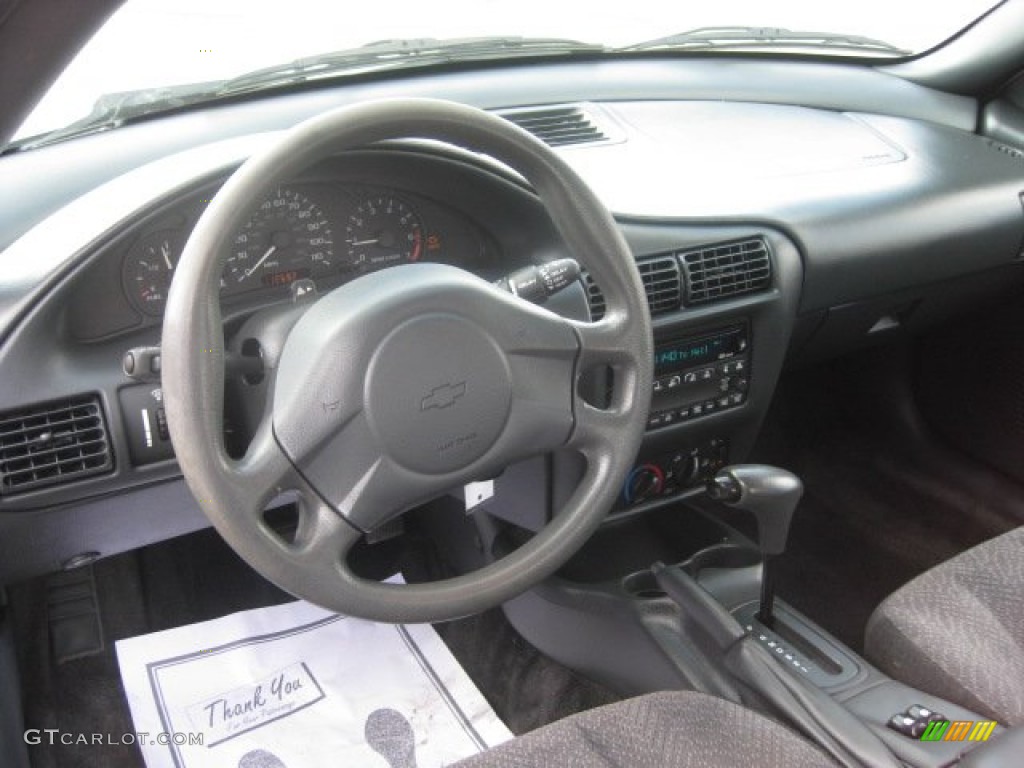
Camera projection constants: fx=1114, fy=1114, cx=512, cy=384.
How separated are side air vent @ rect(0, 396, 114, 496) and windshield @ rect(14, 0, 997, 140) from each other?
33cm

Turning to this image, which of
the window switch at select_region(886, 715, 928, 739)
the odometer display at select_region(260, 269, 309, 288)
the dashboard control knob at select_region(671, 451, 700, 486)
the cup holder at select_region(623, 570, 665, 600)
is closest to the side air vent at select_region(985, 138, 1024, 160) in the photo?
the dashboard control knob at select_region(671, 451, 700, 486)

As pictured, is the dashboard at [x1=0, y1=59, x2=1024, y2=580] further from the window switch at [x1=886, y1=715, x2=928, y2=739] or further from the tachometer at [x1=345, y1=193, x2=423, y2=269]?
the window switch at [x1=886, y1=715, x2=928, y2=739]

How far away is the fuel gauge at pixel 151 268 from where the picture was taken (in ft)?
4.15

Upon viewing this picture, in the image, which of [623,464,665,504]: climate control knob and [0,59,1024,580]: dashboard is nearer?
[0,59,1024,580]: dashboard

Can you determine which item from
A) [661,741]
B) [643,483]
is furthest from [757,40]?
[661,741]

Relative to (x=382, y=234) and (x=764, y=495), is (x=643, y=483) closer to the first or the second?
(x=764, y=495)

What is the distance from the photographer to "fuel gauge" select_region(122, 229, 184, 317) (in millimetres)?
1265

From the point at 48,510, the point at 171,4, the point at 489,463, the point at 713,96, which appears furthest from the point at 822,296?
the point at 48,510

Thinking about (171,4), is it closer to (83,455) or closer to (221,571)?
(83,455)

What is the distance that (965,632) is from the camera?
1.42 m

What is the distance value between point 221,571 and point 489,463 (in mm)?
991

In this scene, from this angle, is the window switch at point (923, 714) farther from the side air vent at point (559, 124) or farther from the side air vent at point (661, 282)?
the side air vent at point (559, 124)

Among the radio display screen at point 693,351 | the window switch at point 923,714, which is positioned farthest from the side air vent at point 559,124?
the window switch at point 923,714

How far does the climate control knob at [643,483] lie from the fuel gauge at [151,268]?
0.76 meters
